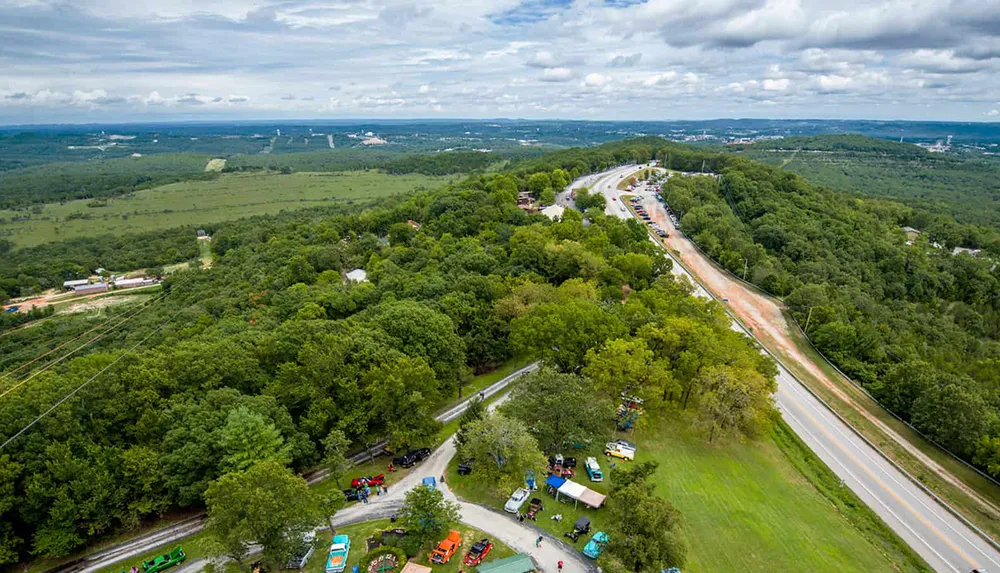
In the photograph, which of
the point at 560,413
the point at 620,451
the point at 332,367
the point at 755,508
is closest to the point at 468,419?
the point at 560,413

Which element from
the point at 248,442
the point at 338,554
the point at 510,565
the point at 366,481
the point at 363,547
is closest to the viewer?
the point at 510,565

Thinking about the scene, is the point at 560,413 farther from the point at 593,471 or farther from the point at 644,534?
the point at 644,534

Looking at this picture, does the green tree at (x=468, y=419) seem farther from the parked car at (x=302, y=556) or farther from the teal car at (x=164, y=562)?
the teal car at (x=164, y=562)

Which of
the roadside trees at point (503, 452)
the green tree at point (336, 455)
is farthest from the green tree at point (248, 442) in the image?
the roadside trees at point (503, 452)

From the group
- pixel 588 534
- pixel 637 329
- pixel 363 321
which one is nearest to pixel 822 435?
pixel 637 329

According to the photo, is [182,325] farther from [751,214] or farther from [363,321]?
[751,214]

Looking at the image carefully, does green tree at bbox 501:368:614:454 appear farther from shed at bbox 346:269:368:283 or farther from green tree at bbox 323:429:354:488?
shed at bbox 346:269:368:283
